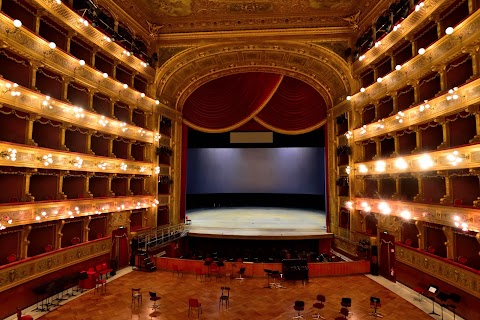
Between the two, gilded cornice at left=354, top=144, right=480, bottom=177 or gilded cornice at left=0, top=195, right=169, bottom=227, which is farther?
gilded cornice at left=0, top=195, right=169, bottom=227

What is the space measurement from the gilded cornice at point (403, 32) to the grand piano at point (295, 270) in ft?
31.4

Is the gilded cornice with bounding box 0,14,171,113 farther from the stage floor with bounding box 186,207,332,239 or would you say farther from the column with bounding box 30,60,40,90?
the stage floor with bounding box 186,207,332,239

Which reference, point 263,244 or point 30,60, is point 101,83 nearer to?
point 30,60

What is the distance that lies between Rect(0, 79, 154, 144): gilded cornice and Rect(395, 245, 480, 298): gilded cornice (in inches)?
513

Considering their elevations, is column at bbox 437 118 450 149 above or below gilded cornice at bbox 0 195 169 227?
above

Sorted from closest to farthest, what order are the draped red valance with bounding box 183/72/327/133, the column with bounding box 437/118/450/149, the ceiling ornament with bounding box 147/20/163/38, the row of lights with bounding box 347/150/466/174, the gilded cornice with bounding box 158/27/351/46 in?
the row of lights with bounding box 347/150/466/174 → the column with bounding box 437/118/450/149 → the gilded cornice with bounding box 158/27/351/46 → the ceiling ornament with bounding box 147/20/163/38 → the draped red valance with bounding box 183/72/327/133

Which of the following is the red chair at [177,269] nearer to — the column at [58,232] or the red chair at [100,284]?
Answer: the red chair at [100,284]

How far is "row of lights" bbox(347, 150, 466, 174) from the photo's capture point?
9.48 metres

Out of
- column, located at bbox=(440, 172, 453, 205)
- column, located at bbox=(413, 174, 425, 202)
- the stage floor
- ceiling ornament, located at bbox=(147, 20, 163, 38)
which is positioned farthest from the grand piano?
ceiling ornament, located at bbox=(147, 20, 163, 38)

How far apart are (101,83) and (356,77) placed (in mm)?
→ 12284

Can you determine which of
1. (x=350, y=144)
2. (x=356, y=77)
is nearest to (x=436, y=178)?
(x=350, y=144)

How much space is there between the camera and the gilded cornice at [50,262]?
9548 mm

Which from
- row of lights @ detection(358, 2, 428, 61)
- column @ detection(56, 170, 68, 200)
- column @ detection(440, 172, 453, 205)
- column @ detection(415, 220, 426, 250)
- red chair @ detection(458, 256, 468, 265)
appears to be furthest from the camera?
column @ detection(56, 170, 68, 200)

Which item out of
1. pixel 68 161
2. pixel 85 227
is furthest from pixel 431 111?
pixel 85 227
